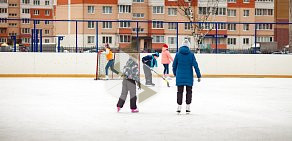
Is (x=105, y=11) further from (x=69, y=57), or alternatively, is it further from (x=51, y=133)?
(x=51, y=133)

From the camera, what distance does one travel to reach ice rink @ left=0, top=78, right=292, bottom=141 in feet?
26.0

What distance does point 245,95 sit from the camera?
1572 centimetres

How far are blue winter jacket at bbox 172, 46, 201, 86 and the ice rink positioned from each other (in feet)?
2.03

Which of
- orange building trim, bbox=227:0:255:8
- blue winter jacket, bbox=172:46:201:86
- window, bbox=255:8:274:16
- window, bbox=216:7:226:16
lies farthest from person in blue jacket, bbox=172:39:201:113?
window, bbox=255:8:274:16

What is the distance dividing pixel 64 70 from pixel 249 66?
8.18 metres

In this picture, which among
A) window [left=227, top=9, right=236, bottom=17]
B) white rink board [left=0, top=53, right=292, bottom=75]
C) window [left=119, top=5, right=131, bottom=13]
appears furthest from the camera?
window [left=227, top=9, right=236, bottom=17]

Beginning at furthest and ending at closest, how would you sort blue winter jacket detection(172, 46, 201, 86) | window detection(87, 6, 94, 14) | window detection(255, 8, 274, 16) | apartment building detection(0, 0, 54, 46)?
apartment building detection(0, 0, 54, 46)
window detection(255, 8, 274, 16)
window detection(87, 6, 94, 14)
blue winter jacket detection(172, 46, 201, 86)

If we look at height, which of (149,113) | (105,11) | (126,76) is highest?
(105,11)

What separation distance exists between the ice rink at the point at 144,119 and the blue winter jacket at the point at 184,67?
62 centimetres

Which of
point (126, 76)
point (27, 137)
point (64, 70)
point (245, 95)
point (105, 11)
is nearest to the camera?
point (27, 137)

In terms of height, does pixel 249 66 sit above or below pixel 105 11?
below

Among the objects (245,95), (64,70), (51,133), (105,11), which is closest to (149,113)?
(51,133)

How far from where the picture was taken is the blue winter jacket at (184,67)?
10.7m

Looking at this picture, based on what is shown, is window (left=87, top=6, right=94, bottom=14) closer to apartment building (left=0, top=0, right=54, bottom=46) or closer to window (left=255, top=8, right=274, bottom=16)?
window (left=255, top=8, right=274, bottom=16)
